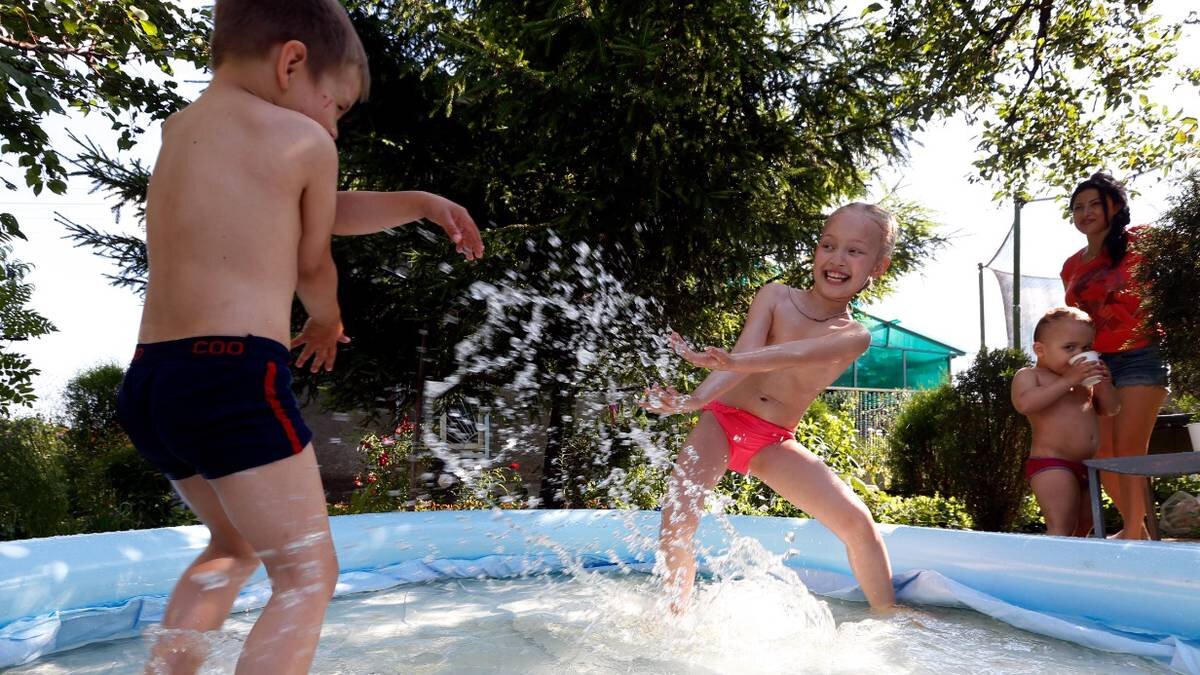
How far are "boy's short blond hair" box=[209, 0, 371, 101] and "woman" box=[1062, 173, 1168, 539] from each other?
11.4 feet

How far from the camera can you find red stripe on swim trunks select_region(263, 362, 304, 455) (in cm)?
143

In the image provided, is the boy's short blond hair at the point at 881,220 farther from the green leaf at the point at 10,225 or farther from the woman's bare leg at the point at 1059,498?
the green leaf at the point at 10,225

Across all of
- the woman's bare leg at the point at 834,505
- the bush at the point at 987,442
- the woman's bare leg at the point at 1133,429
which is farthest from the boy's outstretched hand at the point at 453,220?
the bush at the point at 987,442

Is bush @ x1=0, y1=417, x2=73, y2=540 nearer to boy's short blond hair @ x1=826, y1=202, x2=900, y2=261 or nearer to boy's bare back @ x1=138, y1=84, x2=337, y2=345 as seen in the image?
boy's bare back @ x1=138, y1=84, x2=337, y2=345

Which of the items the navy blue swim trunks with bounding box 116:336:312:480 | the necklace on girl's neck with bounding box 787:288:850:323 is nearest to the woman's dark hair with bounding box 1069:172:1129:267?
the necklace on girl's neck with bounding box 787:288:850:323

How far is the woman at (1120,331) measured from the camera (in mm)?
3746

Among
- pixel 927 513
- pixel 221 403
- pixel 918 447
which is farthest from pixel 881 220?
pixel 918 447

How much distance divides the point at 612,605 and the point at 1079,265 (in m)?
2.96

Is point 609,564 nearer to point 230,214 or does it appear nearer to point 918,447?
point 230,214

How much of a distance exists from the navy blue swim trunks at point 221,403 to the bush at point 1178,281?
3.53 meters

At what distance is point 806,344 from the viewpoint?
100 inches

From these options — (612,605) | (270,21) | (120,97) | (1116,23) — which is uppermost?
(1116,23)

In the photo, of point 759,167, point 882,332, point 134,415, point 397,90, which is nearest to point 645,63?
point 759,167

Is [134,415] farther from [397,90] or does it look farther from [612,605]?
[397,90]
